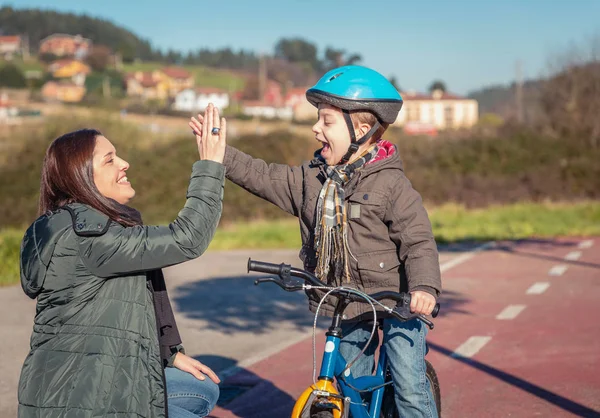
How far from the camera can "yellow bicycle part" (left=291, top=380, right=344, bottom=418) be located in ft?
11.3

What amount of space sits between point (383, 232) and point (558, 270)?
9289 mm

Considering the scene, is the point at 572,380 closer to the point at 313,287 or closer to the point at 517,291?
the point at 313,287

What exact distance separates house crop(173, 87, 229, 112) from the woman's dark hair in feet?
170

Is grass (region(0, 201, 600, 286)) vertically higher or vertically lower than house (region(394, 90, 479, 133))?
A: lower

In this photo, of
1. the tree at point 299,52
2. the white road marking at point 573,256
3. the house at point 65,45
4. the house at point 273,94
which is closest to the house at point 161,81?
the house at point 65,45

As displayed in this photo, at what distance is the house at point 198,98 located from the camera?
62.4 meters

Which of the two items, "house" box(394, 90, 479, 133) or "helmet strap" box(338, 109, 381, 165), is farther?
"house" box(394, 90, 479, 133)

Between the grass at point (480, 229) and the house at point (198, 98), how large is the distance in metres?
34.4

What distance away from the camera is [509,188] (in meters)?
32.0

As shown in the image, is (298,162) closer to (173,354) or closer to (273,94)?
(173,354)

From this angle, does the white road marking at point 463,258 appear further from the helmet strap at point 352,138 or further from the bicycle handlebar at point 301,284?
the bicycle handlebar at point 301,284

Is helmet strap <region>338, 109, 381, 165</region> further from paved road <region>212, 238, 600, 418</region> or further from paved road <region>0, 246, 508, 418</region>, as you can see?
paved road <region>0, 246, 508, 418</region>

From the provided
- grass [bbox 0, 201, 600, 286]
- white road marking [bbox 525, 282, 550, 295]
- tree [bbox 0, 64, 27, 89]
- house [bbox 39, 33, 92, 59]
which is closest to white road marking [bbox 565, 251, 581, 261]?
white road marking [bbox 525, 282, 550, 295]

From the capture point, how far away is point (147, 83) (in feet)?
280
